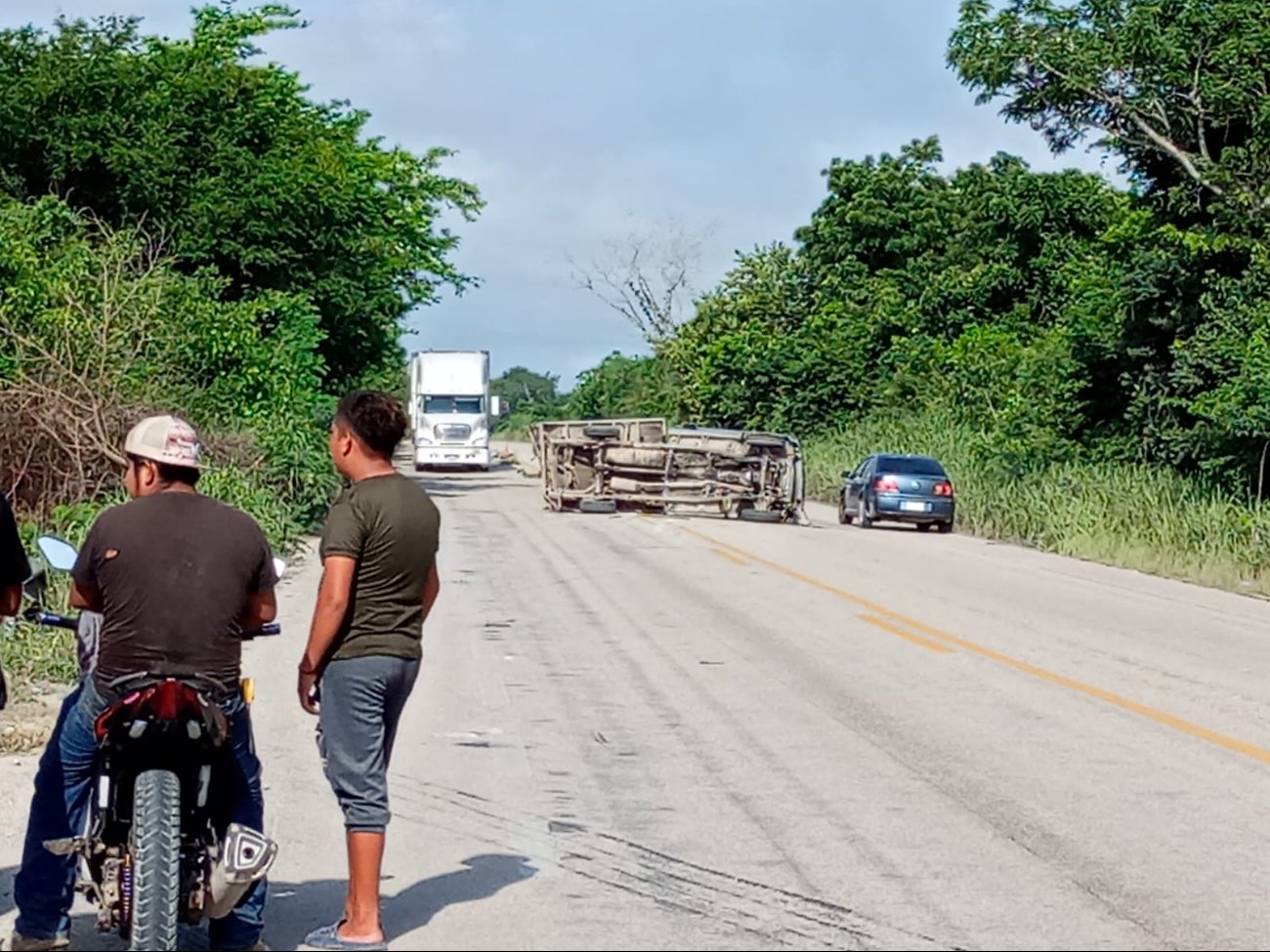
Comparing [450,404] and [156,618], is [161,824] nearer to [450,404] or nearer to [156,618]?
[156,618]

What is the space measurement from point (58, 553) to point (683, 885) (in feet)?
8.87

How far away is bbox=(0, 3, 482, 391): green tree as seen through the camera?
107ft

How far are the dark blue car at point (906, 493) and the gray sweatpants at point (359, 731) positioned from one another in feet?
94.6

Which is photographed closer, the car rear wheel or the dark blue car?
the dark blue car

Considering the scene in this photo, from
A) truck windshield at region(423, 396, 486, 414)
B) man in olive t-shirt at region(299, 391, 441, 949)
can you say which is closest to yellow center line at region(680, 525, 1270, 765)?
man in olive t-shirt at region(299, 391, 441, 949)

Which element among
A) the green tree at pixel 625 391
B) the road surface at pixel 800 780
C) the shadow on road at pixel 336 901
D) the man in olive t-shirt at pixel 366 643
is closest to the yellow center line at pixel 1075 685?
the road surface at pixel 800 780

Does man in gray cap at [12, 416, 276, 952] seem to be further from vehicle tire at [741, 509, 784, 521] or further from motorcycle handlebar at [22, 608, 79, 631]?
vehicle tire at [741, 509, 784, 521]

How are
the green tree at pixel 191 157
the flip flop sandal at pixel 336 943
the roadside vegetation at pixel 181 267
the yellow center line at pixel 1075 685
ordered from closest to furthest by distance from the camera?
1. the flip flop sandal at pixel 336 943
2. the yellow center line at pixel 1075 685
3. the roadside vegetation at pixel 181 267
4. the green tree at pixel 191 157

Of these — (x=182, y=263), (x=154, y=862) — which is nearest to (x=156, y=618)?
(x=154, y=862)

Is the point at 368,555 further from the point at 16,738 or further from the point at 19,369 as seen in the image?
the point at 19,369

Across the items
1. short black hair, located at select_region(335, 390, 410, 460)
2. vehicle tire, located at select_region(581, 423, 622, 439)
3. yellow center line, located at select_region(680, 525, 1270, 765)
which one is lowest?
yellow center line, located at select_region(680, 525, 1270, 765)

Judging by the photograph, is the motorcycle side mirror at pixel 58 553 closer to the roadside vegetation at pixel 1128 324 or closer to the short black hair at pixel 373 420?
the short black hair at pixel 373 420

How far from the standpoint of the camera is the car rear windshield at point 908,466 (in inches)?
1380

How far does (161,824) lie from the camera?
18.7ft
